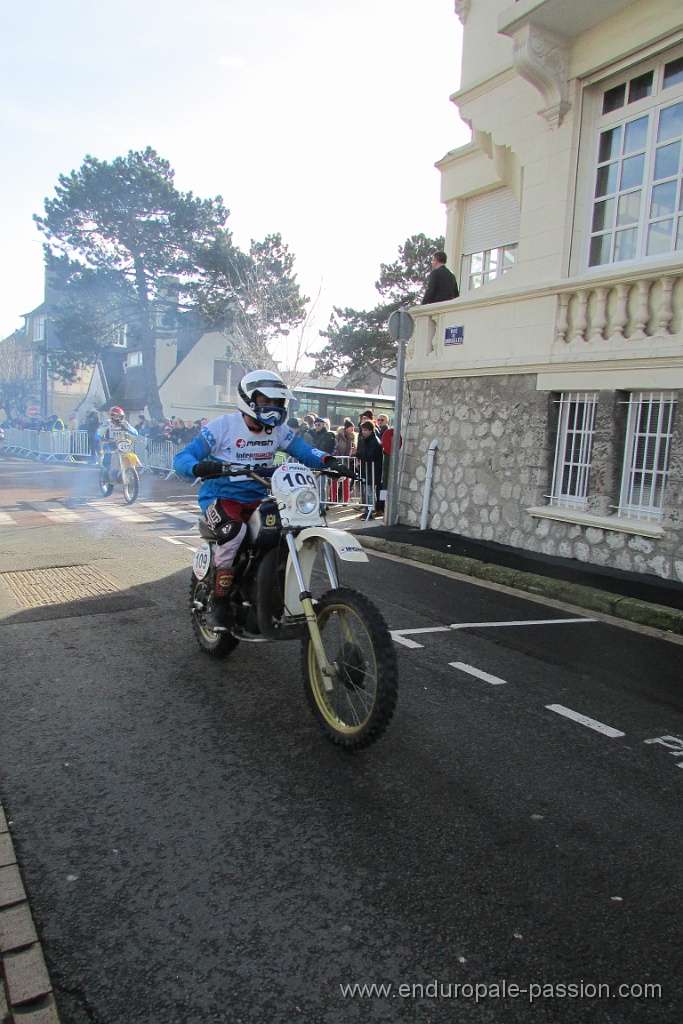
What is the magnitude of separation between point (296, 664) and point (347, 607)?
5.33ft

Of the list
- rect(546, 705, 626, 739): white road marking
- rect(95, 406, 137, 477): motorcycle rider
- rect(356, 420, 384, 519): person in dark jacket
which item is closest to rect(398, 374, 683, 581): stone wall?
rect(356, 420, 384, 519): person in dark jacket

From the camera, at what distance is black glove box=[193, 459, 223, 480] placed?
13.4ft

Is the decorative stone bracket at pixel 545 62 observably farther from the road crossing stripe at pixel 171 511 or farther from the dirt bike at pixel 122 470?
the dirt bike at pixel 122 470

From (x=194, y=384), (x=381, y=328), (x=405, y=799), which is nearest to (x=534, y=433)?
(x=405, y=799)

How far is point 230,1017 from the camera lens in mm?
1967

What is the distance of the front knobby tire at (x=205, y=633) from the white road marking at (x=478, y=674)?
1.57m

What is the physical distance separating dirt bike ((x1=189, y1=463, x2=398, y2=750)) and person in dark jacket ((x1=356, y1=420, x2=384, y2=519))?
8.96 m

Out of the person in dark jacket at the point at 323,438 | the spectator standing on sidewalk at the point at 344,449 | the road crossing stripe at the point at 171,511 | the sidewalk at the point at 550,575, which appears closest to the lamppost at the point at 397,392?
the sidewalk at the point at 550,575

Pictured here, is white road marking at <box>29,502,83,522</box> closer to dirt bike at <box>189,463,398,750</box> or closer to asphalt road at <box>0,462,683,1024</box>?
asphalt road at <box>0,462,683,1024</box>

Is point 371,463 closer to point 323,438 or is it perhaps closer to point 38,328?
point 323,438

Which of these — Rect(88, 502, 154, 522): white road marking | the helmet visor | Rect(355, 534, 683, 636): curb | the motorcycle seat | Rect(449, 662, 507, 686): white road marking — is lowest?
Rect(88, 502, 154, 522): white road marking

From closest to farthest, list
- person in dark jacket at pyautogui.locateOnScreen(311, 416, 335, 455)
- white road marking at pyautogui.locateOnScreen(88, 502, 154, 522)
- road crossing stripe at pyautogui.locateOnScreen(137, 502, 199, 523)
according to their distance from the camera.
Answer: white road marking at pyautogui.locateOnScreen(88, 502, 154, 522) → road crossing stripe at pyautogui.locateOnScreen(137, 502, 199, 523) → person in dark jacket at pyautogui.locateOnScreen(311, 416, 335, 455)

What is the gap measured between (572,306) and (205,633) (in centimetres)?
640

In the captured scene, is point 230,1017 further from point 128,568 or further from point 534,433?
point 534,433
